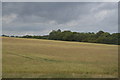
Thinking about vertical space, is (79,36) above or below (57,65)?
above

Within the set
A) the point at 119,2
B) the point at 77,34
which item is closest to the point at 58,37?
the point at 77,34

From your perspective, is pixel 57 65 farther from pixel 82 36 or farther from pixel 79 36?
pixel 82 36

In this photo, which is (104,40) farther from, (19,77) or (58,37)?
(19,77)

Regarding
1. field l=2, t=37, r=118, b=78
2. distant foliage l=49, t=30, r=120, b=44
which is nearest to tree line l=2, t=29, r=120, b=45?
distant foliage l=49, t=30, r=120, b=44

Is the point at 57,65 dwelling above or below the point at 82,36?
below

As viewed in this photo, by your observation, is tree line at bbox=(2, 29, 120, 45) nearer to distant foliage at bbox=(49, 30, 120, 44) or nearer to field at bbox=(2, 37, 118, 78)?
distant foliage at bbox=(49, 30, 120, 44)

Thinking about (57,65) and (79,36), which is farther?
(79,36)

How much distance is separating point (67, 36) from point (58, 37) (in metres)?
3.13

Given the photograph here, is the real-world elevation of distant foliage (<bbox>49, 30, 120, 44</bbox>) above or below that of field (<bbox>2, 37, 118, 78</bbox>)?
above

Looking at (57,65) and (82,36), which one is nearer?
(57,65)

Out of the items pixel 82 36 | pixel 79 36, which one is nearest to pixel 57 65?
pixel 79 36

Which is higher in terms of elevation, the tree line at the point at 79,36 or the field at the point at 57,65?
the tree line at the point at 79,36

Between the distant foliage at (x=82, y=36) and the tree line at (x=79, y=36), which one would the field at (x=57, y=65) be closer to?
the tree line at (x=79, y=36)

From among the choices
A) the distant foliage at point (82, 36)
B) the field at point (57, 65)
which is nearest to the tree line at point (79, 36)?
the distant foliage at point (82, 36)
